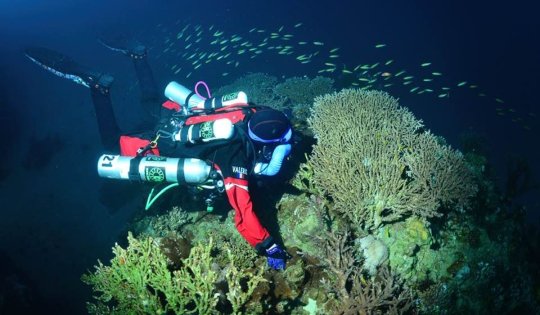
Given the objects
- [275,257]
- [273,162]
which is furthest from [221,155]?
[275,257]

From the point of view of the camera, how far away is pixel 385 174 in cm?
486

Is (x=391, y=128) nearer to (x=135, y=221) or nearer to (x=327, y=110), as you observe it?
(x=327, y=110)

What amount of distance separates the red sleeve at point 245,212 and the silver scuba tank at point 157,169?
45 cm

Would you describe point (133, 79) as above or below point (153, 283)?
below

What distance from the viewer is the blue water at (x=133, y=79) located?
546 inches

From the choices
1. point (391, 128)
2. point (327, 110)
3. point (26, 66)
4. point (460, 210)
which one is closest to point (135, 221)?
point (327, 110)

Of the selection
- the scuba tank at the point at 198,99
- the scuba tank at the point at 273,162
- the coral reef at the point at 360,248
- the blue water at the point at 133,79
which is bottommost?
the blue water at the point at 133,79

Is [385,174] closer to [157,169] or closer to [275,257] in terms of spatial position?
[275,257]

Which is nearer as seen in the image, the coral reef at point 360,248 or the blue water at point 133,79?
the coral reef at point 360,248

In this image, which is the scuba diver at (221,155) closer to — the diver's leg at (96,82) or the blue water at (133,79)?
the diver's leg at (96,82)

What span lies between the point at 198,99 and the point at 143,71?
389 centimetres

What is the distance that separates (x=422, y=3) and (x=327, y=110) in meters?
77.8

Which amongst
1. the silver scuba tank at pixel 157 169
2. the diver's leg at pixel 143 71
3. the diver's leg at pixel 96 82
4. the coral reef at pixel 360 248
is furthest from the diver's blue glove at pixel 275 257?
the diver's leg at pixel 143 71

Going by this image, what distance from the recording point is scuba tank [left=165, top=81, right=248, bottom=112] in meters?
5.89
